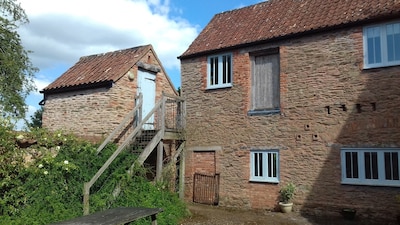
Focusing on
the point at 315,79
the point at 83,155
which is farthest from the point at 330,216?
the point at 83,155

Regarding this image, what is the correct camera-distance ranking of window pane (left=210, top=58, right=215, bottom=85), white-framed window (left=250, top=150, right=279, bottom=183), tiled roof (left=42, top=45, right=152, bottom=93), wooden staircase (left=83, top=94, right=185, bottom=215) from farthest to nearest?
window pane (left=210, top=58, right=215, bottom=85)
tiled roof (left=42, top=45, right=152, bottom=93)
white-framed window (left=250, top=150, right=279, bottom=183)
wooden staircase (left=83, top=94, right=185, bottom=215)

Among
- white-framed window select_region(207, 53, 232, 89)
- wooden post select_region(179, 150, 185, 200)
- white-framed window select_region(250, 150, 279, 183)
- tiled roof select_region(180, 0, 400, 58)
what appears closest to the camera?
tiled roof select_region(180, 0, 400, 58)

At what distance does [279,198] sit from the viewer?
36.9 feet

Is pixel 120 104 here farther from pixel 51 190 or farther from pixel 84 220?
pixel 84 220

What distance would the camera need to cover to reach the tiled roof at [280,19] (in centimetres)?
1059

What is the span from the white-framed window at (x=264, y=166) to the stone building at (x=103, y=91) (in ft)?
16.4

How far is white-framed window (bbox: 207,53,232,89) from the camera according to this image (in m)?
13.1

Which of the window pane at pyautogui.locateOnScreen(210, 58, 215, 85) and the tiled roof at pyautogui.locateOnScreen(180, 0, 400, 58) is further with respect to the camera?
the window pane at pyautogui.locateOnScreen(210, 58, 215, 85)

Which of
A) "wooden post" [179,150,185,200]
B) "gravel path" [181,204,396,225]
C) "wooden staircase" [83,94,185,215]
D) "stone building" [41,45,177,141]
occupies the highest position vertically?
"stone building" [41,45,177,141]

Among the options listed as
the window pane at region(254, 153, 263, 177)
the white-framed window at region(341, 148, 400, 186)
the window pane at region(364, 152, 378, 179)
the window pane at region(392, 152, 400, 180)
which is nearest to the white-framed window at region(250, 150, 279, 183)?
the window pane at region(254, 153, 263, 177)

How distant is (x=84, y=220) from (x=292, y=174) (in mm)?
7548

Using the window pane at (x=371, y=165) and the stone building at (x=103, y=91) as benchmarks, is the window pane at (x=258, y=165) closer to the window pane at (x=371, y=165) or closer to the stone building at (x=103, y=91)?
the window pane at (x=371, y=165)

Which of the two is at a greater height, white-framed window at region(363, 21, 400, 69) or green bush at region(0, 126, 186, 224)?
white-framed window at region(363, 21, 400, 69)

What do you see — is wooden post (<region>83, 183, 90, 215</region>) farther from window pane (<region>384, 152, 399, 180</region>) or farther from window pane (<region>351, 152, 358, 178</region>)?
window pane (<region>384, 152, 399, 180</region>)
